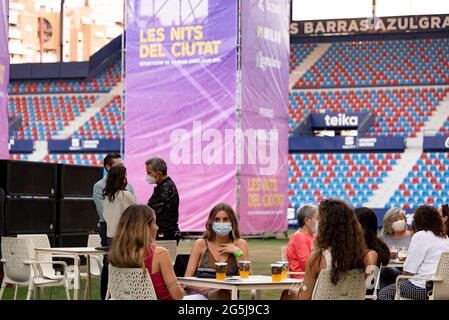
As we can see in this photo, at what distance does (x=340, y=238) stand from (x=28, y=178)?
7.15m

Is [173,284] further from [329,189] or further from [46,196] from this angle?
[329,189]

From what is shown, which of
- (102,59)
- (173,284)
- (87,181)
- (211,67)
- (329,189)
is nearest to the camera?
(173,284)

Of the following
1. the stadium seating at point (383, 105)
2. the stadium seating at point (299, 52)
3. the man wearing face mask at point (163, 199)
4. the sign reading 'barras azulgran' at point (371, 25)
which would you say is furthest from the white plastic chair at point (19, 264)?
the stadium seating at point (299, 52)

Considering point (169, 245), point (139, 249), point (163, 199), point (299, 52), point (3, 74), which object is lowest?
point (169, 245)

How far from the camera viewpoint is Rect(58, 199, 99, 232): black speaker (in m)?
12.9

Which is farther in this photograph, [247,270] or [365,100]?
[365,100]

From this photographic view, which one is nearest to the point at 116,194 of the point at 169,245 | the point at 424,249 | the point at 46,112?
the point at 169,245

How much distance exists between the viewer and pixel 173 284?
570 cm

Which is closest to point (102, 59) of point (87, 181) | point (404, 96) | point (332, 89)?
point (332, 89)

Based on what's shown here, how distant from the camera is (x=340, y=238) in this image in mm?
5496

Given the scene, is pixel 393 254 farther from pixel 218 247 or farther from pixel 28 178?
pixel 28 178

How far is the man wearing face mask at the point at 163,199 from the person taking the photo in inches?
341
